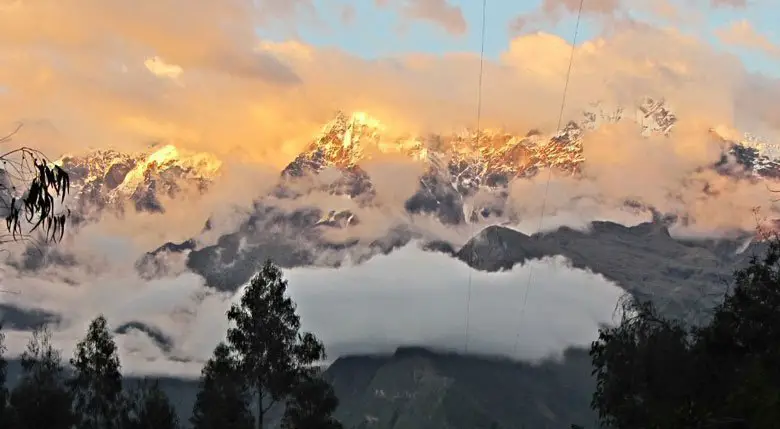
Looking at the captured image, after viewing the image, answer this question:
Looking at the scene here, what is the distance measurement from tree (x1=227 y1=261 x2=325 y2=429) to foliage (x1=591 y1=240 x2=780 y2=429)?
84.2ft

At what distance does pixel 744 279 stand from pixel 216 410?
4236cm

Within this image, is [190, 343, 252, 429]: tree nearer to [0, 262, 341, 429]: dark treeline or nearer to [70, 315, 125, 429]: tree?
[0, 262, 341, 429]: dark treeline

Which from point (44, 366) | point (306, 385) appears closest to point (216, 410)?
point (306, 385)

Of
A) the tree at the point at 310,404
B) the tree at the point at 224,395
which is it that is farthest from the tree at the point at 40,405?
the tree at the point at 310,404

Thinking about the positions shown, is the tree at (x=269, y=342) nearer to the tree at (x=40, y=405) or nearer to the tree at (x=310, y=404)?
the tree at (x=310, y=404)

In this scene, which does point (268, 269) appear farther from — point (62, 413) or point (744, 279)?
point (744, 279)

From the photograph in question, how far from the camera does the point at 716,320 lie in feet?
192

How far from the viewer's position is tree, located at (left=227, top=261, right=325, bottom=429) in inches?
3066

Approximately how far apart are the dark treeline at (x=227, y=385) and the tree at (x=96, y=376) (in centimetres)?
9

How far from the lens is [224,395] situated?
83938 mm

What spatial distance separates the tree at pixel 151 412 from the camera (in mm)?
92500

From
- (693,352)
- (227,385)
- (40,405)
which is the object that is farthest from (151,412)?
(693,352)

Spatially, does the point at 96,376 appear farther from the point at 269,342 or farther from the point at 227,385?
the point at 269,342

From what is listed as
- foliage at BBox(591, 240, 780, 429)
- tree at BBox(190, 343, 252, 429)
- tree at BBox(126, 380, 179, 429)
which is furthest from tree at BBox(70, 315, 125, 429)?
foliage at BBox(591, 240, 780, 429)
